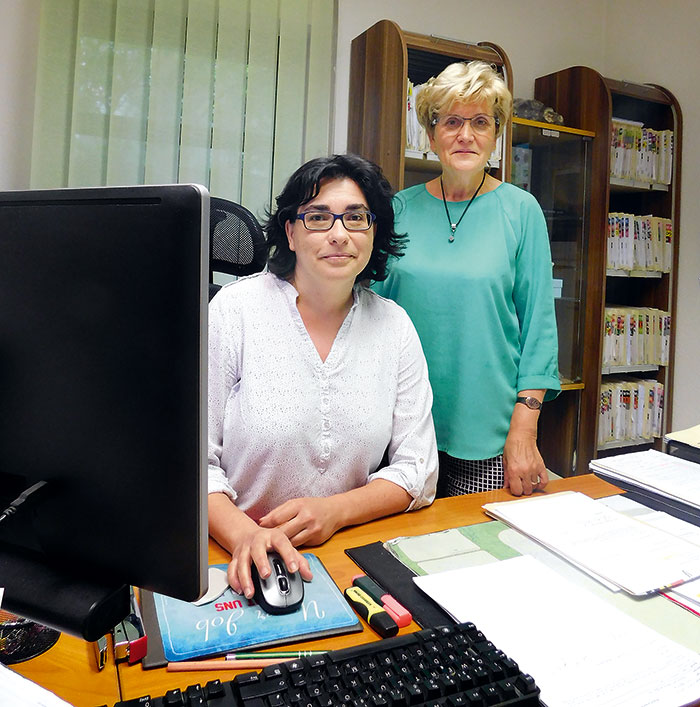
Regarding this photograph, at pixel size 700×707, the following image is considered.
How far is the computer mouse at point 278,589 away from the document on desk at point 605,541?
456 mm

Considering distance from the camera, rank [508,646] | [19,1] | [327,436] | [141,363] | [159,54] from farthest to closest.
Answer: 1. [159,54]
2. [19,1]
3. [327,436]
4. [508,646]
5. [141,363]

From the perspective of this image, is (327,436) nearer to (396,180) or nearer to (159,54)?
(396,180)

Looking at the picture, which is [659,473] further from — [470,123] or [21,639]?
[21,639]

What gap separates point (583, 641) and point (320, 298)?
0.87m

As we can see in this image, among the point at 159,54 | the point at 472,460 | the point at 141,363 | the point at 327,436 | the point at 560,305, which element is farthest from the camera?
the point at 560,305

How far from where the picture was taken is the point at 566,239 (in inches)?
127

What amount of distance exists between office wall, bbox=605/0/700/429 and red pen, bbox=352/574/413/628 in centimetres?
302

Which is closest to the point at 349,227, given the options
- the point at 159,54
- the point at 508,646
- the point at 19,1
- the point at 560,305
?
the point at 508,646

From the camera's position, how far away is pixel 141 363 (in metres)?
0.58

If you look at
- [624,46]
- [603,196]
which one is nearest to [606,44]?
[624,46]

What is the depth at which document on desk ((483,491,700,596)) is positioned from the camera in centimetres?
94

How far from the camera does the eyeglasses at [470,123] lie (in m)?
1.65

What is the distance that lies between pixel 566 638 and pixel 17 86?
102 inches

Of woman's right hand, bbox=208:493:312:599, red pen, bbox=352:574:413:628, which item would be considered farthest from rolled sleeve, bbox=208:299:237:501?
red pen, bbox=352:574:413:628
